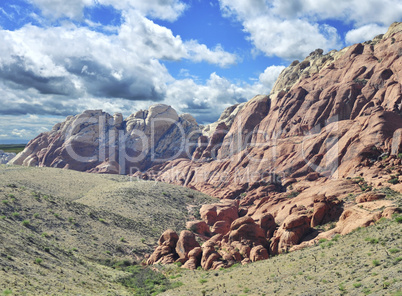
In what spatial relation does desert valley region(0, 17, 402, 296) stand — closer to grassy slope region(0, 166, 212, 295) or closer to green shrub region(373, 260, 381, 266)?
green shrub region(373, 260, 381, 266)

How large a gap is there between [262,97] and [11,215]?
320 ft

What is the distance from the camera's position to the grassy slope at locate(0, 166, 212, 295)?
32.8 m

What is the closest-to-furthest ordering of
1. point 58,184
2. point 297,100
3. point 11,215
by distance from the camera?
point 11,215 < point 58,184 < point 297,100

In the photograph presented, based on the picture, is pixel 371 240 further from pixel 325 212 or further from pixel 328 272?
pixel 325 212

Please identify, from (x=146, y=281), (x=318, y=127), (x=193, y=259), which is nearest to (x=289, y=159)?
(x=318, y=127)

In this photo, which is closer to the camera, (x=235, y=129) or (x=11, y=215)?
(x=11, y=215)

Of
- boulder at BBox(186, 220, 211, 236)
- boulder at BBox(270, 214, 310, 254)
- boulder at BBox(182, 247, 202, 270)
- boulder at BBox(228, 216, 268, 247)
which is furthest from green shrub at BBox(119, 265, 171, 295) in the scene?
boulder at BBox(186, 220, 211, 236)

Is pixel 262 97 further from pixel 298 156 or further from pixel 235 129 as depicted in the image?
pixel 298 156

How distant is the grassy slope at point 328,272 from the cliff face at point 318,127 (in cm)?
3662

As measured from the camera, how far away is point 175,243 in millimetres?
54094

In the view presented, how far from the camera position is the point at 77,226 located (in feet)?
184

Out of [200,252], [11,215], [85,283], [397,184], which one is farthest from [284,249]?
[11,215]

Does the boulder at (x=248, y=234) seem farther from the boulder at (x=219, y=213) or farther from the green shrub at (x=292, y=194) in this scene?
the boulder at (x=219, y=213)

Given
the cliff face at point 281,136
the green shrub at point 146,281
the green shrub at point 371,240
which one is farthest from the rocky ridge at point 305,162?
the green shrub at point 371,240
